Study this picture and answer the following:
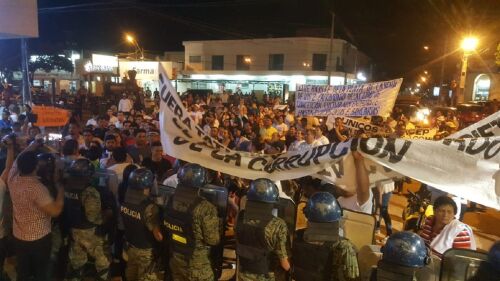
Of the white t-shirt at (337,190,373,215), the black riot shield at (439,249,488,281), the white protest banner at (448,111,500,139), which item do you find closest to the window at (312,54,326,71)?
the white t-shirt at (337,190,373,215)

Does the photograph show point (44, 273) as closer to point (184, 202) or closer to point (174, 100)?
point (184, 202)

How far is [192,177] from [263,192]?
2.80 feet

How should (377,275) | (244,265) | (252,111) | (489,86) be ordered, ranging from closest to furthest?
(377,275) → (244,265) → (252,111) → (489,86)

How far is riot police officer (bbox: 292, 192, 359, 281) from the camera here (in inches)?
139

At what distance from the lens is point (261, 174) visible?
191 inches

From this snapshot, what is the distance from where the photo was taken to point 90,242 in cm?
497

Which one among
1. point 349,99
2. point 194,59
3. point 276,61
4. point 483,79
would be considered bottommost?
point 349,99

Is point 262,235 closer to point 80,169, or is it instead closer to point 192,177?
point 192,177

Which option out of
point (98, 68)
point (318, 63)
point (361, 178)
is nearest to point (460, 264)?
point (361, 178)

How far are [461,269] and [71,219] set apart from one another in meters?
4.17

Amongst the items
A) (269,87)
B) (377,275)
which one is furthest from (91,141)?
(269,87)

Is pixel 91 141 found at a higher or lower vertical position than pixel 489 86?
lower

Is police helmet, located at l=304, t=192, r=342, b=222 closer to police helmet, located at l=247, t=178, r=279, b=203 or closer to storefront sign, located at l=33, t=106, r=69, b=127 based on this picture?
police helmet, located at l=247, t=178, r=279, b=203

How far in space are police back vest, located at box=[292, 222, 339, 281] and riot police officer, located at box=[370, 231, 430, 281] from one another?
0.56m
